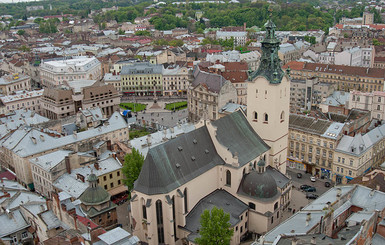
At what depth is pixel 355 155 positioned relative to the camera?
237 feet

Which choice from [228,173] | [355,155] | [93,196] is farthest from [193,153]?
[355,155]

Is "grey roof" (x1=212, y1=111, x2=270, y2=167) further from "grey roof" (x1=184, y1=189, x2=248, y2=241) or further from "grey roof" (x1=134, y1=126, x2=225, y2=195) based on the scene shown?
"grey roof" (x1=184, y1=189, x2=248, y2=241)

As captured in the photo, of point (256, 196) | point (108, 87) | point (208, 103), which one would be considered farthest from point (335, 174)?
point (108, 87)

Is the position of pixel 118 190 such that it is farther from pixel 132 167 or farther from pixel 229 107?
pixel 229 107

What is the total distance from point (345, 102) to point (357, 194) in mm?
54557

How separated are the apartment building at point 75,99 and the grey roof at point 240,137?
60.9 meters

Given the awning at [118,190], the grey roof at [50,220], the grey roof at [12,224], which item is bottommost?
the awning at [118,190]

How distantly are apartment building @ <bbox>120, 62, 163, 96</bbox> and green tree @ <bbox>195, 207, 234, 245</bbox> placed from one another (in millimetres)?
103634

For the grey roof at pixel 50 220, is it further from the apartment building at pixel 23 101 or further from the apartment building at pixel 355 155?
the apartment building at pixel 23 101

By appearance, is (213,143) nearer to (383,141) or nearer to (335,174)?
(335,174)

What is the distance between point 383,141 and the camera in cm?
7950

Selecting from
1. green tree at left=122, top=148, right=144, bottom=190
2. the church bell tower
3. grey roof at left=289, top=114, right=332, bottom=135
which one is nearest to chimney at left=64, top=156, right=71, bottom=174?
green tree at left=122, top=148, right=144, bottom=190

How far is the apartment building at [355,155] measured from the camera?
72.7 m

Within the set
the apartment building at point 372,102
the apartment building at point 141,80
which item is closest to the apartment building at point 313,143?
the apartment building at point 372,102
